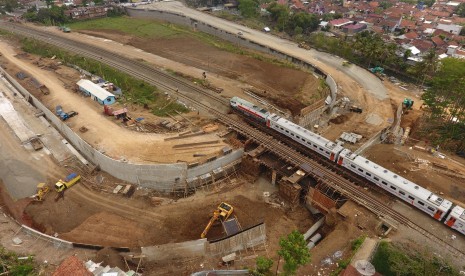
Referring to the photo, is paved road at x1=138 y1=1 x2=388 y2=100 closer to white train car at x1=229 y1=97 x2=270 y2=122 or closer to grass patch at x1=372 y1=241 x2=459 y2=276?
white train car at x1=229 y1=97 x2=270 y2=122

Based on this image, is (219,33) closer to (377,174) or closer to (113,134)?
(113,134)

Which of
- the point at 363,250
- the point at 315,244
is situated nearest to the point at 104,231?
the point at 315,244

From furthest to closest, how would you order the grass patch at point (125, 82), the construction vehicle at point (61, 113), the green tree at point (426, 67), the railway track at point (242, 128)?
the green tree at point (426, 67) < the grass patch at point (125, 82) < the construction vehicle at point (61, 113) < the railway track at point (242, 128)

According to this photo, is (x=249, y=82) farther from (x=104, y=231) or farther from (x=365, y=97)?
(x=104, y=231)

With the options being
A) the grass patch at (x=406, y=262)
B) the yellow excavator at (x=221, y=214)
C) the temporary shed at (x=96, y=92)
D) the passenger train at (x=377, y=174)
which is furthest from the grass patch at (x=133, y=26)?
the grass patch at (x=406, y=262)

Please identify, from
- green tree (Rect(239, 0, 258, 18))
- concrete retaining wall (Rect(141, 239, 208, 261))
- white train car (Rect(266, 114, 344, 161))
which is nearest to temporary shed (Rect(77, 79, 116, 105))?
white train car (Rect(266, 114, 344, 161))

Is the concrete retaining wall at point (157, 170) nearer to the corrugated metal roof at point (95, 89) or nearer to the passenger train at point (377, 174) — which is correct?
the passenger train at point (377, 174)

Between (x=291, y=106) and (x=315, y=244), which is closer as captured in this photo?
(x=315, y=244)
